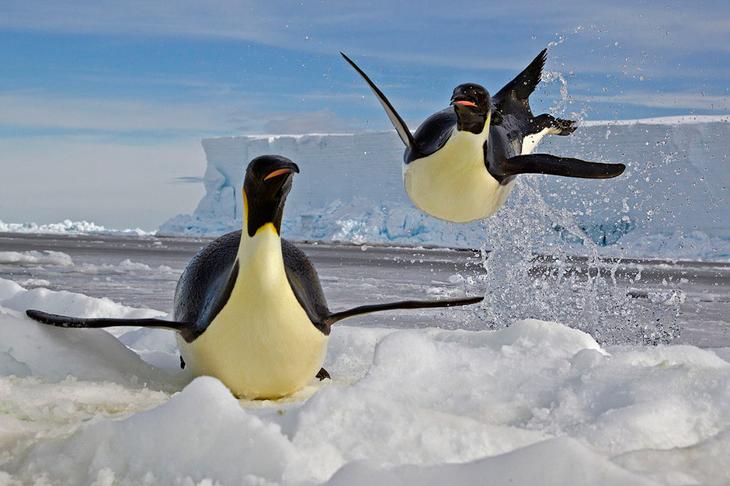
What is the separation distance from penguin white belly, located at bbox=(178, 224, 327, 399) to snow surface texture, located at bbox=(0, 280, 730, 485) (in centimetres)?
10

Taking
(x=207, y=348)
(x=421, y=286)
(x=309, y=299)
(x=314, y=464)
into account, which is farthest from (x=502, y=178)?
(x=421, y=286)

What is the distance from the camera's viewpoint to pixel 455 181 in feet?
14.6

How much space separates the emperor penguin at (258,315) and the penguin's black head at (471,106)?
111cm

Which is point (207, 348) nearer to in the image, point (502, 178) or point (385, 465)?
Result: point (385, 465)

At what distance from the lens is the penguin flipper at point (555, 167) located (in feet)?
14.4

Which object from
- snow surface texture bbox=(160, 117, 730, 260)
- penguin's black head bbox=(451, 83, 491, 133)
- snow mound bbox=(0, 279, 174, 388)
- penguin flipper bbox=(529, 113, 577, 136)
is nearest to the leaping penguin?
penguin's black head bbox=(451, 83, 491, 133)

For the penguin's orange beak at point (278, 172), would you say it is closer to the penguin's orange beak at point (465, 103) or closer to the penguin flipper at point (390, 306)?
the penguin flipper at point (390, 306)

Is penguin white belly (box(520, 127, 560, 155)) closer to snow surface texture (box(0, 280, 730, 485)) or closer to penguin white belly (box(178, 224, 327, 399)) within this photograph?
snow surface texture (box(0, 280, 730, 485))

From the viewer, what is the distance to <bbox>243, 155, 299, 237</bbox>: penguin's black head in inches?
113

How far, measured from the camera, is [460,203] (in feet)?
14.8

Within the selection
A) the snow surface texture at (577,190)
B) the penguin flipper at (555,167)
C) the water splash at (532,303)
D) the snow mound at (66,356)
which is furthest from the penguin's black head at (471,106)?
the snow surface texture at (577,190)

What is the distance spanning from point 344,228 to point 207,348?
36.5 m

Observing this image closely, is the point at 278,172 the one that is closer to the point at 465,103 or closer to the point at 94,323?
the point at 94,323

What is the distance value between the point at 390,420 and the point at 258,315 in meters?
0.94
